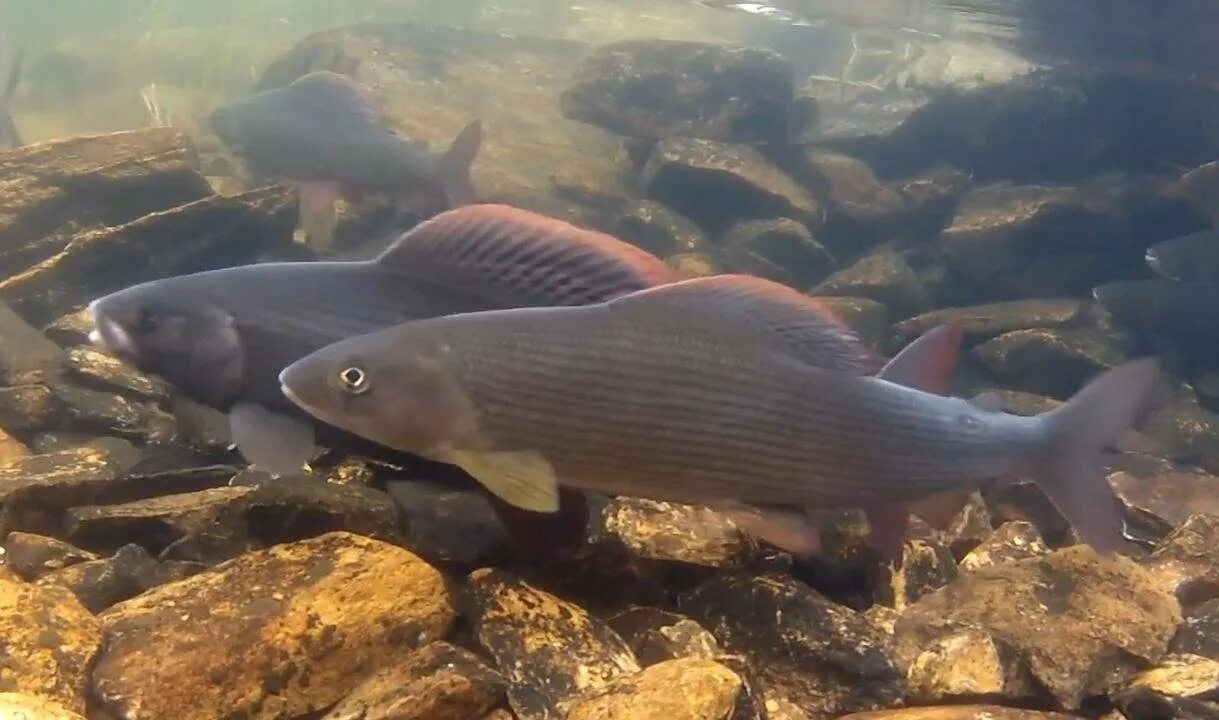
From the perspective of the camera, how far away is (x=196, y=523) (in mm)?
2918

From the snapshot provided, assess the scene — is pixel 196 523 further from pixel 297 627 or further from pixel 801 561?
pixel 801 561

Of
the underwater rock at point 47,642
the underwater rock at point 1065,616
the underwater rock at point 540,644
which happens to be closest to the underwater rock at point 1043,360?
the underwater rock at point 1065,616

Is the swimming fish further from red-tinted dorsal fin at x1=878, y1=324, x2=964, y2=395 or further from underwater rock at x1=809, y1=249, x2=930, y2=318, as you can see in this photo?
red-tinted dorsal fin at x1=878, y1=324, x2=964, y2=395

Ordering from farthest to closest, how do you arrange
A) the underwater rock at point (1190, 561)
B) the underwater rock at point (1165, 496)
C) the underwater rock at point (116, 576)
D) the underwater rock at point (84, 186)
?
the underwater rock at point (84, 186) < the underwater rock at point (1165, 496) < the underwater rock at point (1190, 561) < the underwater rock at point (116, 576)

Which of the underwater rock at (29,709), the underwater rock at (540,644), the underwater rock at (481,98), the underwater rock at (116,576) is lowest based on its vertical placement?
the underwater rock at (481,98)

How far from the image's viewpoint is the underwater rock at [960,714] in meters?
2.48

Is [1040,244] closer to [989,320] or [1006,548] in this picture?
[989,320]

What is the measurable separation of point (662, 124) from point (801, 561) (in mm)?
9588

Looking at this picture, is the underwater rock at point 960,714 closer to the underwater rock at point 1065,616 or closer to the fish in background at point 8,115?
the underwater rock at point 1065,616

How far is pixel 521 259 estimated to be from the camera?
260cm

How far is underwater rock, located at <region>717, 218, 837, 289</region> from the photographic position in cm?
871

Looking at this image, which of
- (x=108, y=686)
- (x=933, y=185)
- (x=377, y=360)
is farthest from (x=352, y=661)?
(x=933, y=185)

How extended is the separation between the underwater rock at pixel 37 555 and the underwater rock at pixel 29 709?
88 centimetres

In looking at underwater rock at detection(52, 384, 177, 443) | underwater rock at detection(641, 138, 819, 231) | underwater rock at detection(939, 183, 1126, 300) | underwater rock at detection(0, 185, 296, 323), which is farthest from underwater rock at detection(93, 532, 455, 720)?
→ underwater rock at detection(939, 183, 1126, 300)
